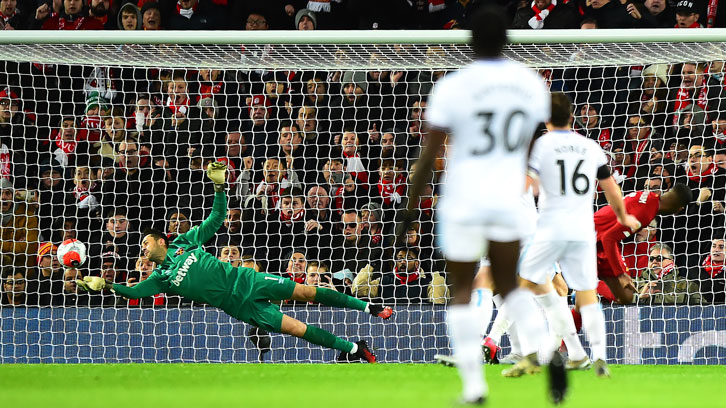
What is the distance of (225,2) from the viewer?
1200cm

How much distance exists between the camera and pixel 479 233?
4352 millimetres

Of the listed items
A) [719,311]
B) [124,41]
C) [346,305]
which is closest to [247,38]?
[124,41]

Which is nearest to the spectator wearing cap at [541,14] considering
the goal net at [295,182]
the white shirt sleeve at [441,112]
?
the goal net at [295,182]

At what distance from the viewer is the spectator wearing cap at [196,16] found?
11312 millimetres

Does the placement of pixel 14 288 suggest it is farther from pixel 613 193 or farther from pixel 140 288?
pixel 613 193

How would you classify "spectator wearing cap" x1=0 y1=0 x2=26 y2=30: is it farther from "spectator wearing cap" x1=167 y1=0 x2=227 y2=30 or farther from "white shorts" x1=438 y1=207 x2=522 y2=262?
"white shorts" x1=438 y1=207 x2=522 y2=262

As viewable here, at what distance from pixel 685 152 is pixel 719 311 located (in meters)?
1.83

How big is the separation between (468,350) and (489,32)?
4.49 feet

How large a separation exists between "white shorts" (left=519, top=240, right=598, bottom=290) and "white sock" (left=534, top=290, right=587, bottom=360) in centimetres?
56

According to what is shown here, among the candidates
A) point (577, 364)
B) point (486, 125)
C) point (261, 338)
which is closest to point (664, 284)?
point (577, 364)

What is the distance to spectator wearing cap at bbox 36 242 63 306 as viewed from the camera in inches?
380

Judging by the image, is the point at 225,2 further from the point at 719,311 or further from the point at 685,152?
the point at 719,311

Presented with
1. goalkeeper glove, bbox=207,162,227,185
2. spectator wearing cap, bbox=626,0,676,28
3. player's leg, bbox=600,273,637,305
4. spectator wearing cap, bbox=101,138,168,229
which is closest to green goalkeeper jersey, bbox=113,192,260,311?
goalkeeper glove, bbox=207,162,227,185

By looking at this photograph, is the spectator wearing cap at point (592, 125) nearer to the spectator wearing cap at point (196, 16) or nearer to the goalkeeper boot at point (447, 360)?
the goalkeeper boot at point (447, 360)
